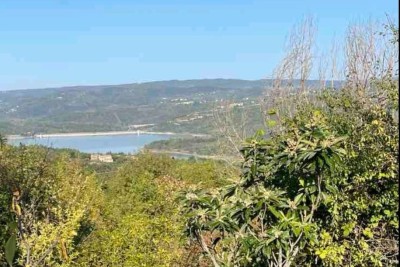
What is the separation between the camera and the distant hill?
113875mm

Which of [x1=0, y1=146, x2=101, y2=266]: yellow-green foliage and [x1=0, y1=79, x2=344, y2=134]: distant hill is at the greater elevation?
[x1=0, y1=146, x2=101, y2=266]: yellow-green foliage

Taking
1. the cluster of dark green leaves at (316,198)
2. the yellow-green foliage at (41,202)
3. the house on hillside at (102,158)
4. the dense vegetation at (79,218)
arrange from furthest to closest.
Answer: the house on hillside at (102,158) → the yellow-green foliage at (41,202) → the dense vegetation at (79,218) → the cluster of dark green leaves at (316,198)

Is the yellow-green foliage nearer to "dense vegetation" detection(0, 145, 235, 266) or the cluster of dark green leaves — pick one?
"dense vegetation" detection(0, 145, 235, 266)

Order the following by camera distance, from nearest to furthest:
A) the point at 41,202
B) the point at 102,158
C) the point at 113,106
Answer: the point at 41,202
the point at 102,158
the point at 113,106

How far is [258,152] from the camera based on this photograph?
529 cm

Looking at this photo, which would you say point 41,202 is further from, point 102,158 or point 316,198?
point 102,158

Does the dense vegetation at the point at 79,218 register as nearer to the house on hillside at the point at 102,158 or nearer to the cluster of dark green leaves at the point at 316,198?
the cluster of dark green leaves at the point at 316,198

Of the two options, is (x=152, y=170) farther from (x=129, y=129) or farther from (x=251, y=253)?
(x=129, y=129)

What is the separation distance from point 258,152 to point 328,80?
1160cm

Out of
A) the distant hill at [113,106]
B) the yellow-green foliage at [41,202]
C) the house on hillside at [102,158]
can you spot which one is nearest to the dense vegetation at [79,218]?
the yellow-green foliage at [41,202]

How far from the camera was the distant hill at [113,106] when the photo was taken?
11388 centimetres

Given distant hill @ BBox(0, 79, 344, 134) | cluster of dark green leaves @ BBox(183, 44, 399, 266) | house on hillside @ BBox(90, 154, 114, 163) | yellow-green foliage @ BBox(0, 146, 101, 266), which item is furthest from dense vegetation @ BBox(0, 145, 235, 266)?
distant hill @ BBox(0, 79, 344, 134)

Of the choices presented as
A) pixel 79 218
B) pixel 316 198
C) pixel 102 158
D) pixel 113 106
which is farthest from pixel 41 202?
pixel 113 106

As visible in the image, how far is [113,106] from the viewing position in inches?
5595
